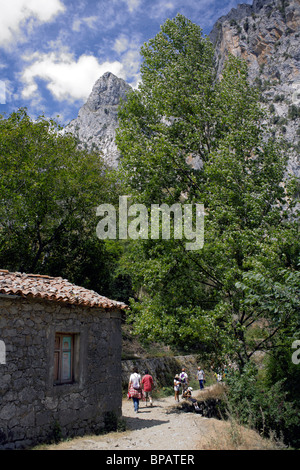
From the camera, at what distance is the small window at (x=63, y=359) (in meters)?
8.66

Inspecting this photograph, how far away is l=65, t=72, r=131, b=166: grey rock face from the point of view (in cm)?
11256

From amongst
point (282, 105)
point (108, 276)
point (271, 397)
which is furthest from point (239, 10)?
point (271, 397)

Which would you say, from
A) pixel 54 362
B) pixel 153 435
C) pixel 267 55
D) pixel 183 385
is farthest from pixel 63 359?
pixel 267 55

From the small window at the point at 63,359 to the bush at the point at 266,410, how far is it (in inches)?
174

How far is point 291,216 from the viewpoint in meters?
12.0

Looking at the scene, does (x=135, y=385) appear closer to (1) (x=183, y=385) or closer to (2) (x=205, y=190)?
(1) (x=183, y=385)

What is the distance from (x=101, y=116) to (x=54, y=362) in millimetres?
126193

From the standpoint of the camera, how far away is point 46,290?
8.76 m

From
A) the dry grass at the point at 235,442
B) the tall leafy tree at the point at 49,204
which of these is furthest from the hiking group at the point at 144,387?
the tall leafy tree at the point at 49,204

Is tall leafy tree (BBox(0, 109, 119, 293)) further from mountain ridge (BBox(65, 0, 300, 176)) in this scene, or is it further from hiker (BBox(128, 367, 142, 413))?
mountain ridge (BBox(65, 0, 300, 176))

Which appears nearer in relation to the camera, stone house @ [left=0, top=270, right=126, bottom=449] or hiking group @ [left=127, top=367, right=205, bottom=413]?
stone house @ [left=0, top=270, right=126, bottom=449]

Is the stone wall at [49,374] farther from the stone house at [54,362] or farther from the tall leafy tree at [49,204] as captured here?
the tall leafy tree at [49,204]

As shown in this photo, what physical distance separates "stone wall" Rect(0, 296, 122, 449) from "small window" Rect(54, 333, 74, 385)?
0.52ft

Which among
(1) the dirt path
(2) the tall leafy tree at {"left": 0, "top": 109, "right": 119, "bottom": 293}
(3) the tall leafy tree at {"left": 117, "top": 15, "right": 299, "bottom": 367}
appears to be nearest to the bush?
(1) the dirt path
